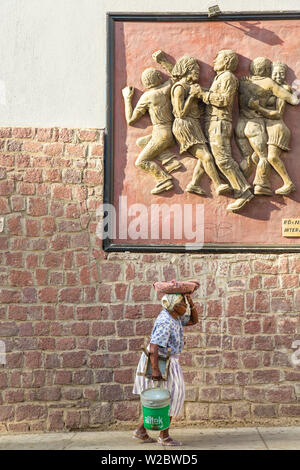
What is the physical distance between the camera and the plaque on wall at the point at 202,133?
21.3 feet

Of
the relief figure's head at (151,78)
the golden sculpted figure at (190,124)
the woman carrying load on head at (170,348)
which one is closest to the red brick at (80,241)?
the golden sculpted figure at (190,124)

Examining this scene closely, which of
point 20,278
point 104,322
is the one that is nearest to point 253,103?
point 104,322

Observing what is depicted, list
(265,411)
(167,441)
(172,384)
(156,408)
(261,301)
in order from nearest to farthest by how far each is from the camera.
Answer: (156,408) → (172,384) → (167,441) → (265,411) → (261,301)

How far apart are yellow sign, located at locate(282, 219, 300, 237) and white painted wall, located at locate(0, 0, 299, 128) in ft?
7.68

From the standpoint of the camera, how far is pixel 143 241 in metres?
6.51

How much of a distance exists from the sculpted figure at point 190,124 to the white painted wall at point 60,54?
75 centimetres

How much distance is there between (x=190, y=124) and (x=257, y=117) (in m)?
0.77

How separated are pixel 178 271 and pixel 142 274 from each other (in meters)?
0.40

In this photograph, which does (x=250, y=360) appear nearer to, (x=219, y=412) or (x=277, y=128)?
(x=219, y=412)

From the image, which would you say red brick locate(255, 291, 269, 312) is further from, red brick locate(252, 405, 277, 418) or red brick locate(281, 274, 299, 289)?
red brick locate(252, 405, 277, 418)

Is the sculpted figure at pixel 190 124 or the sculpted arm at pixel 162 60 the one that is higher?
the sculpted arm at pixel 162 60

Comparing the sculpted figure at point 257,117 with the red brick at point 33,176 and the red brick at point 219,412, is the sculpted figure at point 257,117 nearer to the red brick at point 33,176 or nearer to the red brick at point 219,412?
the red brick at point 33,176

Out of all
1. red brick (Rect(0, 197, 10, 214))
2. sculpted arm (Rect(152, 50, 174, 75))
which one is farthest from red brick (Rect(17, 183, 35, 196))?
sculpted arm (Rect(152, 50, 174, 75))

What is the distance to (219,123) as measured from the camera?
653 centimetres
